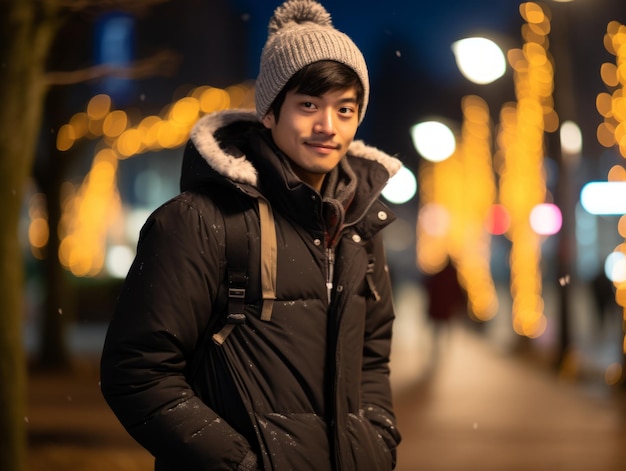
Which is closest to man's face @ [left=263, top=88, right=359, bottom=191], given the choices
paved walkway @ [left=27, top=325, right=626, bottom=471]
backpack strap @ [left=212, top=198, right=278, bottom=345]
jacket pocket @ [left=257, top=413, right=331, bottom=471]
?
backpack strap @ [left=212, top=198, right=278, bottom=345]

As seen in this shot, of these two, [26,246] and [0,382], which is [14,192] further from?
[26,246]

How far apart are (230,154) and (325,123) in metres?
0.28

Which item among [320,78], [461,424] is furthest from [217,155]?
[461,424]

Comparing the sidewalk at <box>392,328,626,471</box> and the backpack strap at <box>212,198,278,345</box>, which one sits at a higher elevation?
the backpack strap at <box>212,198,278,345</box>

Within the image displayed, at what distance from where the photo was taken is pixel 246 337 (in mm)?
2658

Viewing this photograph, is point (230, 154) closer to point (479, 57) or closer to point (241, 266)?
point (241, 266)

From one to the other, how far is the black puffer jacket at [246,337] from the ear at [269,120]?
63 millimetres

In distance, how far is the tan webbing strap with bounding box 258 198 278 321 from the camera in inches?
105

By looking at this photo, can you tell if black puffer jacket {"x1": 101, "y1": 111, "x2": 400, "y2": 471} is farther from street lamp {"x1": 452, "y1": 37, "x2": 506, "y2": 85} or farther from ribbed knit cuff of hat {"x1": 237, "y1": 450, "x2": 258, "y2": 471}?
street lamp {"x1": 452, "y1": 37, "x2": 506, "y2": 85}

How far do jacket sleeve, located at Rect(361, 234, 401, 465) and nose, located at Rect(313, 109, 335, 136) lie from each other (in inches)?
17.3

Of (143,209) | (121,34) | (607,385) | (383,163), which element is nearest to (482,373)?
(607,385)

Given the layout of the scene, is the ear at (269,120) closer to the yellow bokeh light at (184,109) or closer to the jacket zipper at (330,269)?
the jacket zipper at (330,269)

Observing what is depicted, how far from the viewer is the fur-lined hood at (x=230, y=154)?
9.07 feet

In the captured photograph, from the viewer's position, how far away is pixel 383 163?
3213 millimetres
